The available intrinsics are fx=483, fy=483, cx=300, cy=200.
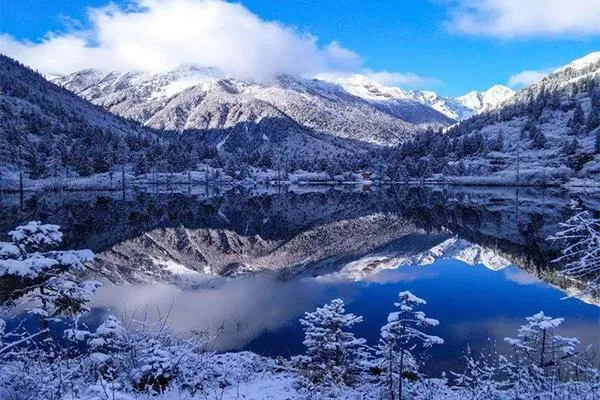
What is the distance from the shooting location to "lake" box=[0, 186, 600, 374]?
21.4 m

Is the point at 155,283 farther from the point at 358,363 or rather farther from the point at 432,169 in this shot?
the point at 432,169

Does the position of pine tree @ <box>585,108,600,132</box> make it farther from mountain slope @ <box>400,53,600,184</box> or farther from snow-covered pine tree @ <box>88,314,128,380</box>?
snow-covered pine tree @ <box>88,314,128,380</box>

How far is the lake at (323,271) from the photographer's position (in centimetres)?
2138

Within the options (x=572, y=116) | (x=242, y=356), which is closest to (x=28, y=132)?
(x=242, y=356)

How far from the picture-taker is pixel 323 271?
35.3 meters

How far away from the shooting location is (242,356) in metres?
17.0

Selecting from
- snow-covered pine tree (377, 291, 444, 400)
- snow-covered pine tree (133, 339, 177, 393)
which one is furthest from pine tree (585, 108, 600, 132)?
snow-covered pine tree (133, 339, 177, 393)

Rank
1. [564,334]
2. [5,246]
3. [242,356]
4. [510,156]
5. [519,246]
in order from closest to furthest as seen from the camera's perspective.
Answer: [5,246]
[242,356]
[564,334]
[519,246]
[510,156]

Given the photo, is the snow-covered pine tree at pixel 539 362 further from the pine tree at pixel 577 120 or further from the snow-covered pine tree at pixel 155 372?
the pine tree at pixel 577 120

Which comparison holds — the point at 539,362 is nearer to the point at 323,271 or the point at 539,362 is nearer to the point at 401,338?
the point at 401,338

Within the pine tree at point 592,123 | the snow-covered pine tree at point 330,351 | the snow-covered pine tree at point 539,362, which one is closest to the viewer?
the snow-covered pine tree at point 539,362

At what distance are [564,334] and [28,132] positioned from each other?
8054 inches

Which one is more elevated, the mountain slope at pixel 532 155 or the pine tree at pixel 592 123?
the pine tree at pixel 592 123

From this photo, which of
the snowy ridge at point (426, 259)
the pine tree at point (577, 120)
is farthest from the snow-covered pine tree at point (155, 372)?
the pine tree at point (577, 120)
